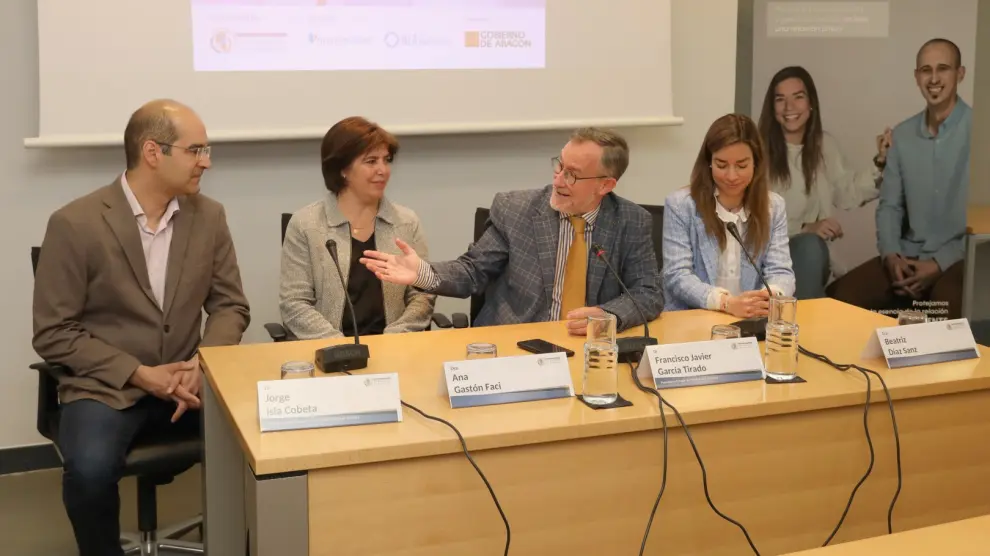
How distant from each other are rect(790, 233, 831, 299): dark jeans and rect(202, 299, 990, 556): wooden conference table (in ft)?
6.49

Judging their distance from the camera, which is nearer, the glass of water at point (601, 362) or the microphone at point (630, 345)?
the glass of water at point (601, 362)

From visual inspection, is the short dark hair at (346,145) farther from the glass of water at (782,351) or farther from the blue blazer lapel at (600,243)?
the glass of water at (782,351)

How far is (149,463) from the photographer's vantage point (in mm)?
2551

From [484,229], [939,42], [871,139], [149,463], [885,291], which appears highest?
[939,42]

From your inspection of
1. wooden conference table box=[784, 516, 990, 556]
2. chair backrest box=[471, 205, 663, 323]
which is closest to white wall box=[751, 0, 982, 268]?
chair backrest box=[471, 205, 663, 323]

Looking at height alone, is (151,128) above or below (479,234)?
above

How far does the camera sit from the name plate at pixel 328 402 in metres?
1.81

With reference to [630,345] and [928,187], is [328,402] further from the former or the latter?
[928,187]

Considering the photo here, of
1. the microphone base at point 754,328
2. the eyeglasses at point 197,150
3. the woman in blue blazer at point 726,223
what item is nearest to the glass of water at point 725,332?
the microphone base at point 754,328

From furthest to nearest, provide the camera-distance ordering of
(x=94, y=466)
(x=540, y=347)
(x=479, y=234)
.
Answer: (x=479, y=234) → (x=94, y=466) → (x=540, y=347)

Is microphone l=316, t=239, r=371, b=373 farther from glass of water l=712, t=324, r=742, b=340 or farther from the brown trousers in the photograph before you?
the brown trousers

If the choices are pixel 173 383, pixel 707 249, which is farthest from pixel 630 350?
pixel 173 383

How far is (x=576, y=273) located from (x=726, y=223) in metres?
0.53

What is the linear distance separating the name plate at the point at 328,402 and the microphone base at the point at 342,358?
28 cm
